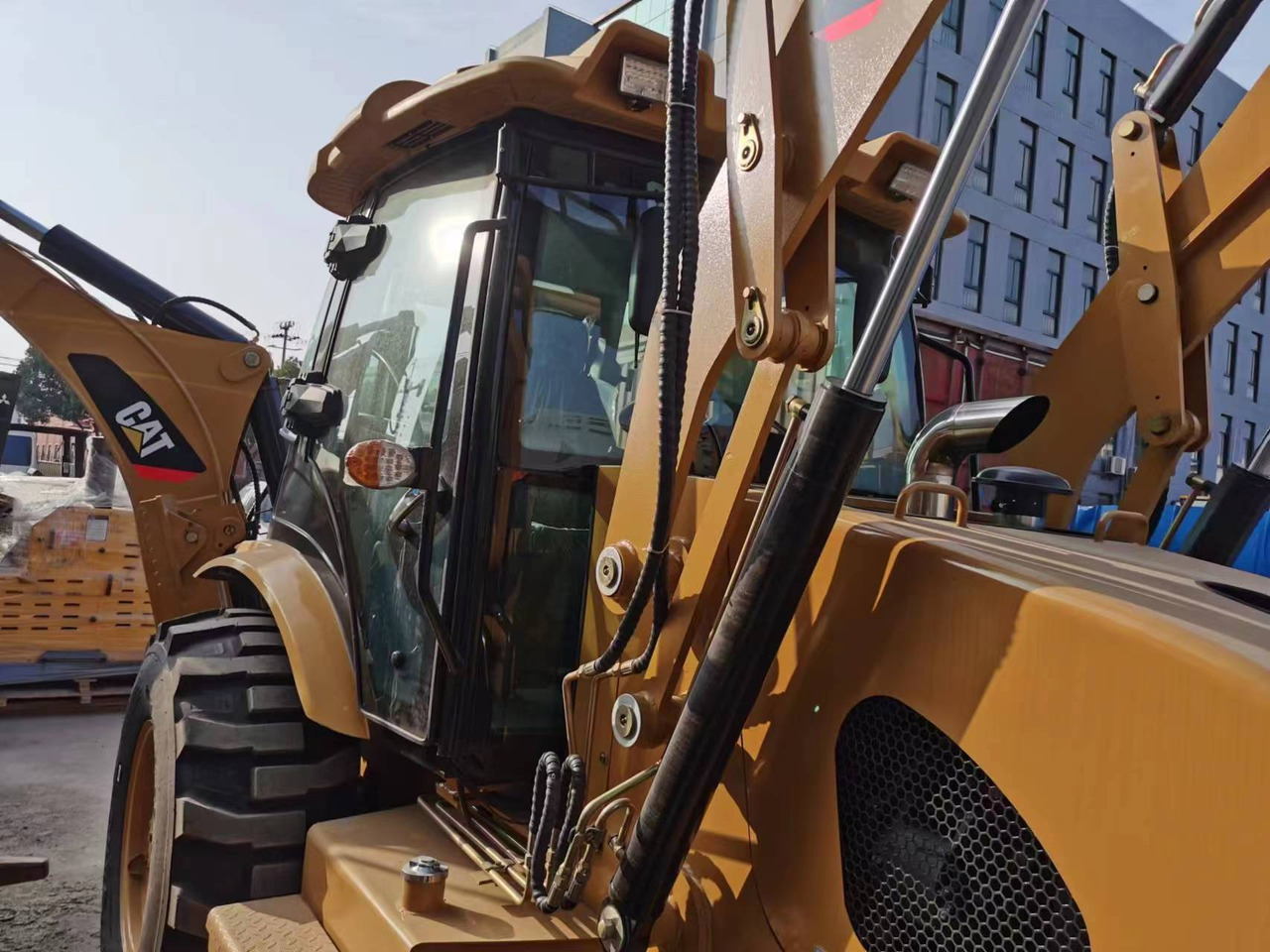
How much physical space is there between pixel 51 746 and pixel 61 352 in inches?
112

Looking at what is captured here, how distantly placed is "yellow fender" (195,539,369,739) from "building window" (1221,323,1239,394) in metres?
31.7

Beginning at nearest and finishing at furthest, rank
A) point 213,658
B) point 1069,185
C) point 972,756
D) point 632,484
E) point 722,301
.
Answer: point 972,756
point 722,301
point 632,484
point 213,658
point 1069,185

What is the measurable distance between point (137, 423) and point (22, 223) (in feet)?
3.34

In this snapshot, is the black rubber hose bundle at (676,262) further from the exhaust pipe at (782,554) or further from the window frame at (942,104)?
the window frame at (942,104)

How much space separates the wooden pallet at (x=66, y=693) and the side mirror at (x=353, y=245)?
481cm

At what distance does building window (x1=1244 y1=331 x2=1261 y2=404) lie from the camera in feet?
97.9

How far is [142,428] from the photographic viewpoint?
4148 mm

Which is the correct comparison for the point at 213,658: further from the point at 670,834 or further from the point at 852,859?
the point at 852,859

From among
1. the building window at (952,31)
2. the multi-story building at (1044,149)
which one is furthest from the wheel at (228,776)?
the building window at (952,31)

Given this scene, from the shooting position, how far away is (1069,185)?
2531 centimetres

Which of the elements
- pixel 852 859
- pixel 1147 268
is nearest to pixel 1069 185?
pixel 1147 268

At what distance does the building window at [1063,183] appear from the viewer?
25.0 meters

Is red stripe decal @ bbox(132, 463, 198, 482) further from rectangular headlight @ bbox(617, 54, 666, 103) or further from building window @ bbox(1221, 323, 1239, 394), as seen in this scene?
building window @ bbox(1221, 323, 1239, 394)

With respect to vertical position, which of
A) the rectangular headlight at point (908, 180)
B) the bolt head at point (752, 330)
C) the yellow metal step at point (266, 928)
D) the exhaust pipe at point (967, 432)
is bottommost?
the yellow metal step at point (266, 928)
